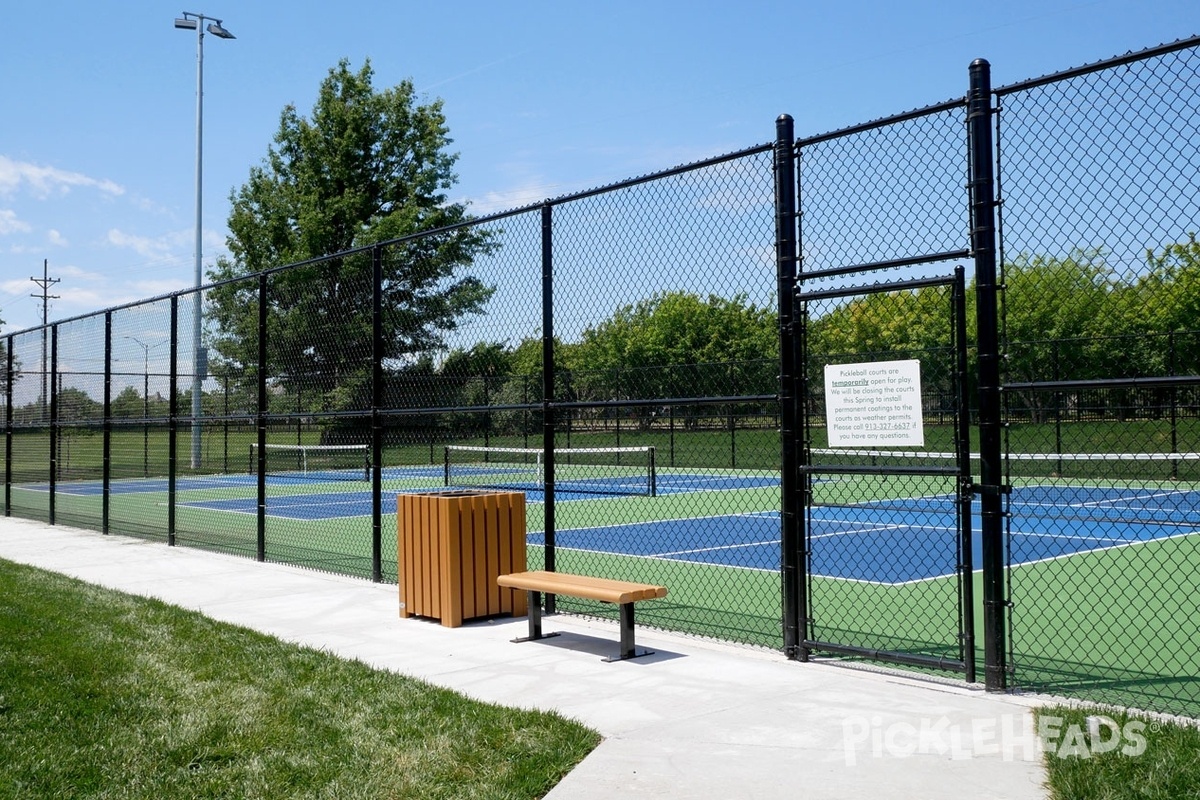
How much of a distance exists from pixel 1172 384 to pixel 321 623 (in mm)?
6283

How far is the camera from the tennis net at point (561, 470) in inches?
995

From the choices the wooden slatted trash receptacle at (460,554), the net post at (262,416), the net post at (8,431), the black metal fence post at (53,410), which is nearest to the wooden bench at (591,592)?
the wooden slatted trash receptacle at (460,554)

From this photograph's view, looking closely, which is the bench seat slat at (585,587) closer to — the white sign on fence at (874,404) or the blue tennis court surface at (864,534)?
the white sign on fence at (874,404)

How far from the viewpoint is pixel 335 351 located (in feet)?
90.9

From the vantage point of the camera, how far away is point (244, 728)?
18.2 feet

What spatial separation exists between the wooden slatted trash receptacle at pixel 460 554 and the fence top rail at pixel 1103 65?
188 inches

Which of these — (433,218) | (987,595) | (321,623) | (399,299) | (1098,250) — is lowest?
(321,623)

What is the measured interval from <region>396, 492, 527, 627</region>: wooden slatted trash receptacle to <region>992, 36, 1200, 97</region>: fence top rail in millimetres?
4769

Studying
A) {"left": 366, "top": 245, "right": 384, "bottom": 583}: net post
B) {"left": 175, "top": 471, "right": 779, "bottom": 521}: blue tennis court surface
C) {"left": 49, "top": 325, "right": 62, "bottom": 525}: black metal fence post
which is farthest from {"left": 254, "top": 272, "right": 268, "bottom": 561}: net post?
{"left": 49, "top": 325, "right": 62, "bottom": 525}: black metal fence post

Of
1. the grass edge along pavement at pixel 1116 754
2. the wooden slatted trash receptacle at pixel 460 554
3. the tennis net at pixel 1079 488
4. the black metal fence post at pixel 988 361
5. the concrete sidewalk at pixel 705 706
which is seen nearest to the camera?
the grass edge along pavement at pixel 1116 754

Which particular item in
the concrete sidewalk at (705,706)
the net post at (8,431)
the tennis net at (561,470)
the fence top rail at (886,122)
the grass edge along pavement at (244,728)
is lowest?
the concrete sidewalk at (705,706)

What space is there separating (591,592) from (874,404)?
2200mm

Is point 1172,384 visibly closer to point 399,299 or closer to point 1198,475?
point 399,299

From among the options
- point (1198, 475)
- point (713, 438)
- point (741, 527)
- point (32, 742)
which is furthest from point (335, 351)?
point (32, 742)
